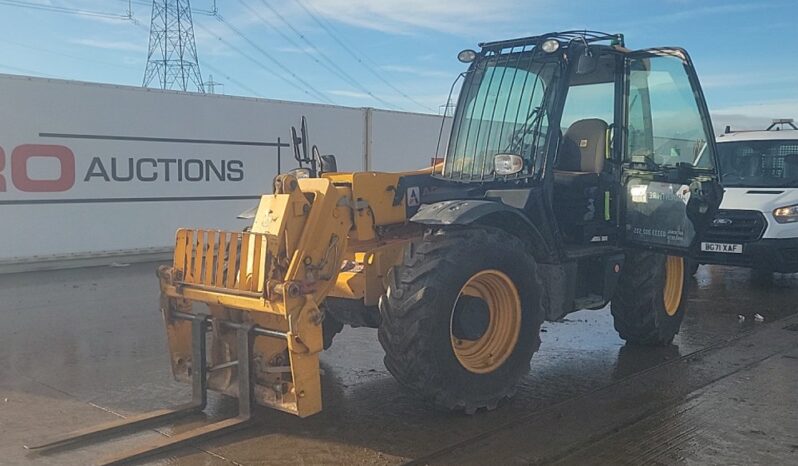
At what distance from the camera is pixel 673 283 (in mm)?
6746

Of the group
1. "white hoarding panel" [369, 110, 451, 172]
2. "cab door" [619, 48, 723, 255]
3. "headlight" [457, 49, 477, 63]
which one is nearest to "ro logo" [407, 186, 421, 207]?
"headlight" [457, 49, 477, 63]

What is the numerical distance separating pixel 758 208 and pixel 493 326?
5.74 m

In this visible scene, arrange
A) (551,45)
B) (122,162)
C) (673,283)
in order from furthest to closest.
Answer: (122,162), (673,283), (551,45)

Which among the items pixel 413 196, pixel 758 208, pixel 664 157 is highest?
pixel 664 157

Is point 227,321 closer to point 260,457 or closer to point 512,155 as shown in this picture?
point 260,457

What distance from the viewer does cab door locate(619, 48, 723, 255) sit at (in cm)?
576

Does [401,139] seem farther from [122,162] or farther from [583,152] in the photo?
[583,152]

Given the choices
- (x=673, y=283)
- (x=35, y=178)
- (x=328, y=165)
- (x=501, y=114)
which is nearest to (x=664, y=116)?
(x=501, y=114)

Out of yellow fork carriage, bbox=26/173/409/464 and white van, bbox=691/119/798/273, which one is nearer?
yellow fork carriage, bbox=26/173/409/464

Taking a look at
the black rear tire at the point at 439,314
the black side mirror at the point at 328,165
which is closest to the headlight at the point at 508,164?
the black rear tire at the point at 439,314

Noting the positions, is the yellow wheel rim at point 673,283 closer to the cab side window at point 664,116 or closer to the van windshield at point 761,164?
the cab side window at point 664,116

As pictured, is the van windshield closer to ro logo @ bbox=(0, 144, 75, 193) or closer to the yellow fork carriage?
the yellow fork carriage

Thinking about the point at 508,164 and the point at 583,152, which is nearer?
the point at 508,164

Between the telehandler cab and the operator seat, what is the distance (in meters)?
0.02
